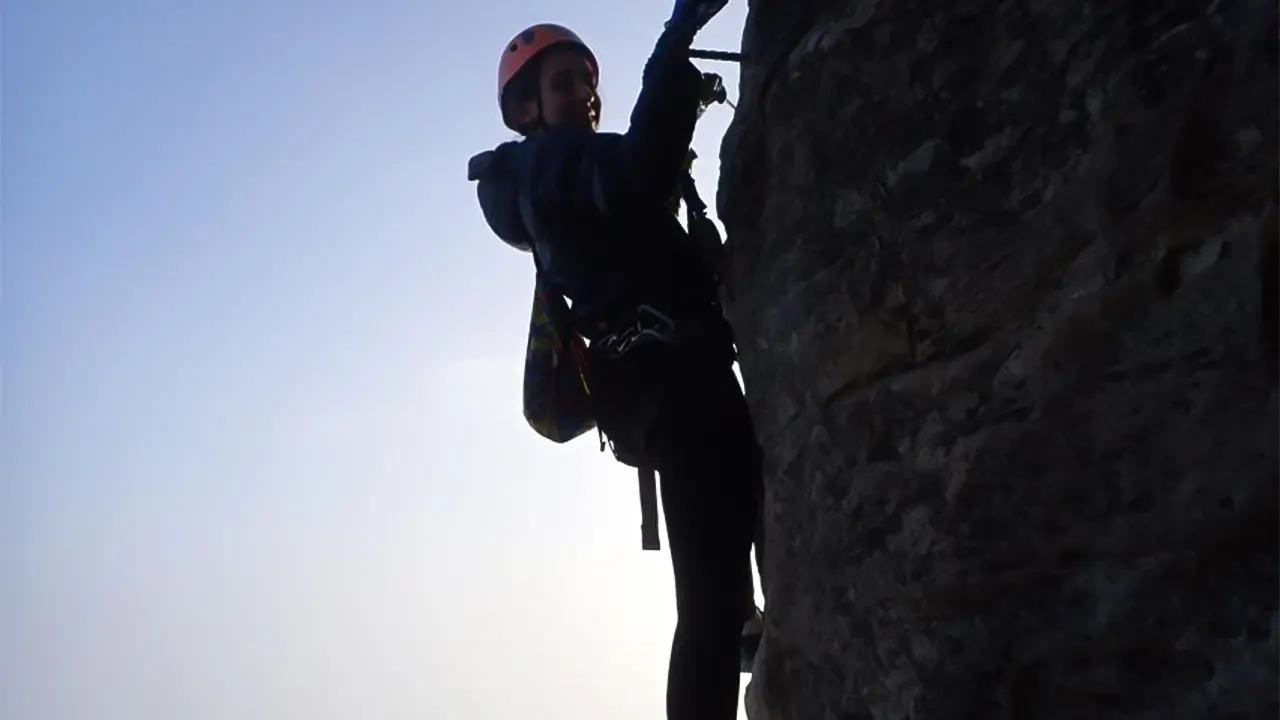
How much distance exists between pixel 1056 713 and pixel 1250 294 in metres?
1.03

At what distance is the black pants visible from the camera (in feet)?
12.7

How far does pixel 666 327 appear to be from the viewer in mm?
4223

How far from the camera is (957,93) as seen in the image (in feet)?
11.3

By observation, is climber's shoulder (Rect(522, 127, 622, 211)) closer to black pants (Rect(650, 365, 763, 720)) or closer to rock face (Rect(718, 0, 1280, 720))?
rock face (Rect(718, 0, 1280, 720))

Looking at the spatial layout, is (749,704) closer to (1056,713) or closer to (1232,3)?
(1056,713)

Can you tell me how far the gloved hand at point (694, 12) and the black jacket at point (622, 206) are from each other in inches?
2.8

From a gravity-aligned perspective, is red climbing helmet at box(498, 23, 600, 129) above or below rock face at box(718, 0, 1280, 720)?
above

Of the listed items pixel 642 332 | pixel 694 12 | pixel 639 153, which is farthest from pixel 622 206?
pixel 694 12

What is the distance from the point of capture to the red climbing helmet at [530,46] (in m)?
4.86

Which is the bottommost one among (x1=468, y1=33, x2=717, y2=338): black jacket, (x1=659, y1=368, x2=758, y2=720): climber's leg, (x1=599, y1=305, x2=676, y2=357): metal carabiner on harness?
(x1=659, y1=368, x2=758, y2=720): climber's leg

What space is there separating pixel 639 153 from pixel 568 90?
86 cm

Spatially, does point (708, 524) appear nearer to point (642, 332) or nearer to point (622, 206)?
point (642, 332)

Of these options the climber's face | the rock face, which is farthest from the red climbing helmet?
the rock face

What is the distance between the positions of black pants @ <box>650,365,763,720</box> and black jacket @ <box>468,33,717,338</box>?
0.36 meters
